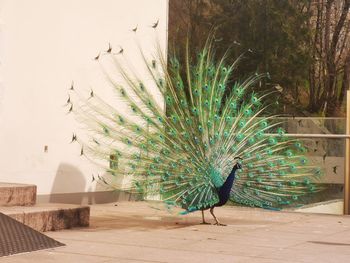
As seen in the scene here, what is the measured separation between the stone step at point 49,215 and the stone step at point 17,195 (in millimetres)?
120

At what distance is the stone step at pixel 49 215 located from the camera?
29.3 ft

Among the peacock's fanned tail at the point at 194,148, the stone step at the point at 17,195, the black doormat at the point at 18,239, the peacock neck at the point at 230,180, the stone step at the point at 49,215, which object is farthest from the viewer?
the peacock's fanned tail at the point at 194,148

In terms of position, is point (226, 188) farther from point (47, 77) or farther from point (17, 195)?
point (47, 77)

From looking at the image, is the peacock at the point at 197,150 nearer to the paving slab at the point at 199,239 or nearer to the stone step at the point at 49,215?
the paving slab at the point at 199,239

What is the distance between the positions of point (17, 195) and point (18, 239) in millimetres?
1742

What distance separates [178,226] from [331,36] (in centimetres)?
2268

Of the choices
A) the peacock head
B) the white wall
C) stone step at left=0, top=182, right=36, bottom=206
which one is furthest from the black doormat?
the white wall

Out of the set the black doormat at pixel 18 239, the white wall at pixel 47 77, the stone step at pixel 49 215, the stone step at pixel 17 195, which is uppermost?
the white wall at pixel 47 77

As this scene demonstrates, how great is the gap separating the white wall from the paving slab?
97 centimetres

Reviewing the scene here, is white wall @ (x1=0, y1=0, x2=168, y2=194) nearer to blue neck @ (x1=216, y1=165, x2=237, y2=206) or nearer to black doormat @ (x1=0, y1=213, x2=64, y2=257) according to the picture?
blue neck @ (x1=216, y1=165, x2=237, y2=206)

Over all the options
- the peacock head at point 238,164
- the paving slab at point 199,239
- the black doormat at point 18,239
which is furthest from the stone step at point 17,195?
the peacock head at point 238,164

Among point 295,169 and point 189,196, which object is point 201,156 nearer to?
point 189,196

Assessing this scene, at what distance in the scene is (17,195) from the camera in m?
9.70

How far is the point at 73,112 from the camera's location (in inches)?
518
